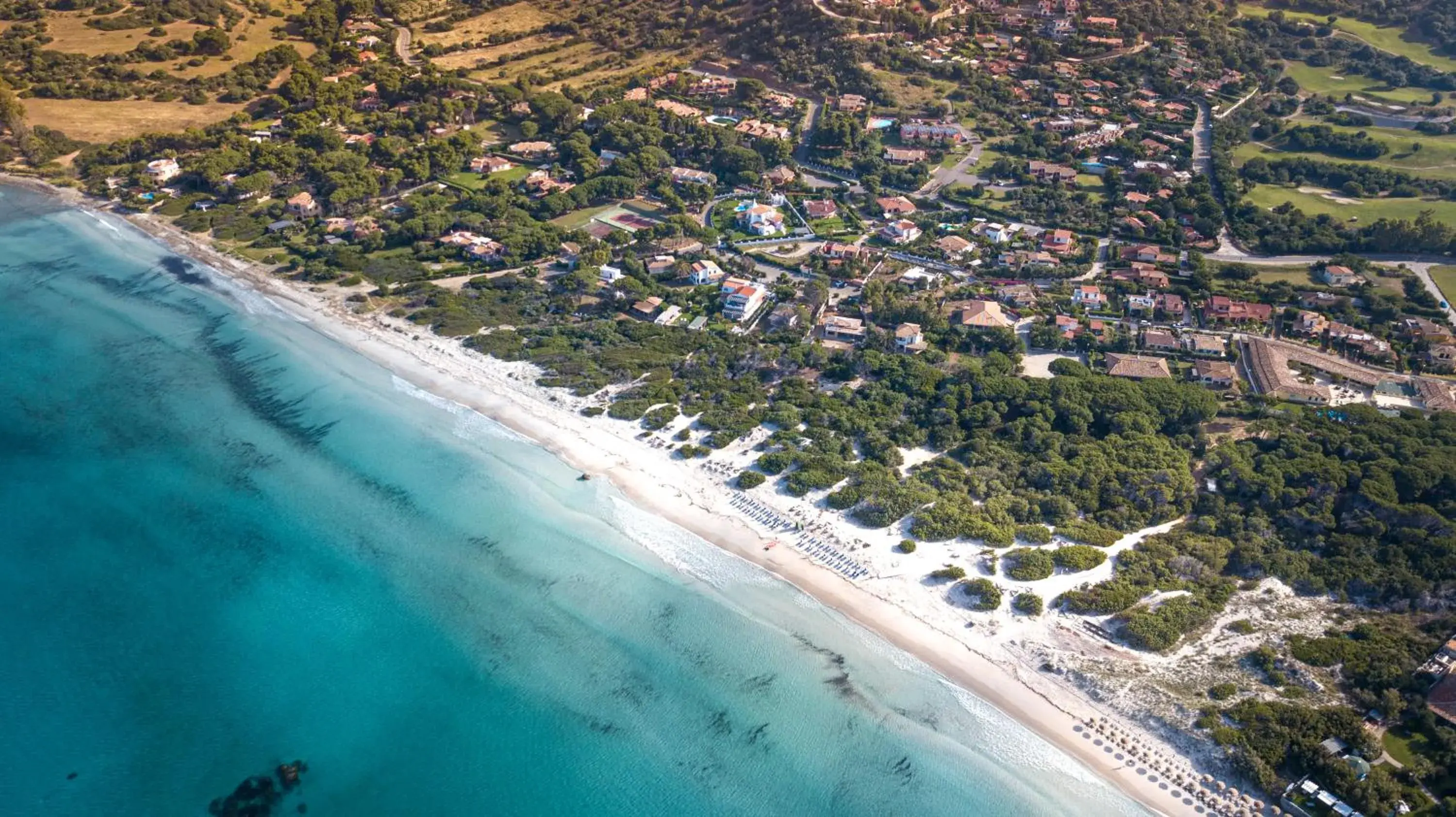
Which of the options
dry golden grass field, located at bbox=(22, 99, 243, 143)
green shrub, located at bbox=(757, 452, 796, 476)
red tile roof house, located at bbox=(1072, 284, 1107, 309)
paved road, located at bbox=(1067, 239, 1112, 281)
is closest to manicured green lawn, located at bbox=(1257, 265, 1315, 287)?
paved road, located at bbox=(1067, 239, 1112, 281)

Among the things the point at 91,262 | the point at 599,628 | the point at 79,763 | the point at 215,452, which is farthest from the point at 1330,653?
the point at 91,262

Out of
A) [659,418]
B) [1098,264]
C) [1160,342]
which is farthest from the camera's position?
[1098,264]

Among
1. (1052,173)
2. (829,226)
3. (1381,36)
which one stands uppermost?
(1381,36)

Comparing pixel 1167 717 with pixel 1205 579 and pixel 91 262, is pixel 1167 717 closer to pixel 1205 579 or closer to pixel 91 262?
pixel 1205 579

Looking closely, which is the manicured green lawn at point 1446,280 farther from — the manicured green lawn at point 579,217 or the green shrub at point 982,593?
the manicured green lawn at point 579,217

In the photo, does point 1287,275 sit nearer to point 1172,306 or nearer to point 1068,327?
point 1172,306

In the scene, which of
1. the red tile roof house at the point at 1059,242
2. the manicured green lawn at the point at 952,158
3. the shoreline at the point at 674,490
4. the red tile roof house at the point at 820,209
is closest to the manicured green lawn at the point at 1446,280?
the red tile roof house at the point at 1059,242

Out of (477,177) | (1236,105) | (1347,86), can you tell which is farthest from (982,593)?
(1347,86)
